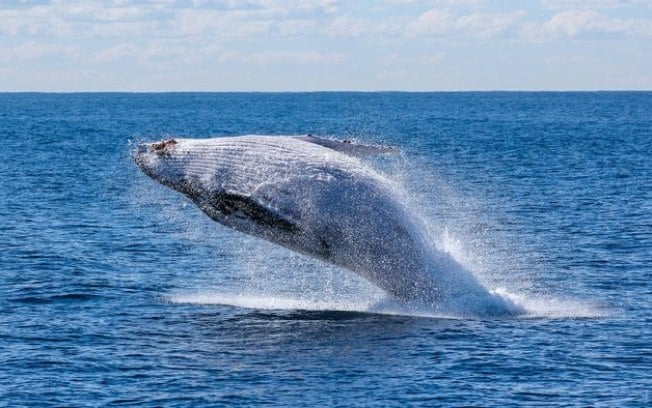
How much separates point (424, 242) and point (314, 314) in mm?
3446

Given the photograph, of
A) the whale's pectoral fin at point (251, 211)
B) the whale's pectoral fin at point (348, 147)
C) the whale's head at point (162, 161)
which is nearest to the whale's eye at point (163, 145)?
the whale's head at point (162, 161)

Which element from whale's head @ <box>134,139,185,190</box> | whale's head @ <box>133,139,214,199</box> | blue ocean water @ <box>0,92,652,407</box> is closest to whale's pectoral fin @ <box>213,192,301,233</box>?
whale's head @ <box>133,139,214,199</box>

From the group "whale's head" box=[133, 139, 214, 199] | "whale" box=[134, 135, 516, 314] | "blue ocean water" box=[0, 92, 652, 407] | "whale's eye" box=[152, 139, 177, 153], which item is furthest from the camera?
"whale's eye" box=[152, 139, 177, 153]

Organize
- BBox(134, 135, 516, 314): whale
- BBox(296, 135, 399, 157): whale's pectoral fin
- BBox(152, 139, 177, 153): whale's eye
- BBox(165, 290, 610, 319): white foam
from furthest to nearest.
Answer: BBox(165, 290, 610, 319): white foam < BBox(152, 139, 177, 153): whale's eye < BBox(134, 135, 516, 314): whale < BBox(296, 135, 399, 157): whale's pectoral fin

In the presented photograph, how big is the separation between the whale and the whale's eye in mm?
20

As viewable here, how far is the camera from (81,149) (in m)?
97.1

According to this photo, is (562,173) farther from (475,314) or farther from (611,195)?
(475,314)

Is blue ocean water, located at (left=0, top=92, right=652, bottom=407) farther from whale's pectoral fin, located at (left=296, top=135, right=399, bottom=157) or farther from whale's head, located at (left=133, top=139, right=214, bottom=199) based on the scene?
whale's pectoral fin, located at (left=296, top=135, right=399, bottom=157)

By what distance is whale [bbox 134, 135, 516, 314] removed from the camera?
2322 centimetres

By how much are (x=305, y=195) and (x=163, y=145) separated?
118 inches

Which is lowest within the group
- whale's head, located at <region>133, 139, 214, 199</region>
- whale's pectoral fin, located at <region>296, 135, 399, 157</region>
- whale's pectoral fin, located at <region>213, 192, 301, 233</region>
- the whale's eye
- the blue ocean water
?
the blue ocean water

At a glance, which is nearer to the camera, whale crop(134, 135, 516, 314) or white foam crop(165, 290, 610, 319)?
whale crop(134, 135, 516, 314)

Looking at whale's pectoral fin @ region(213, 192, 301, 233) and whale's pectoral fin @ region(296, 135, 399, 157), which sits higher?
whale's pectoral fin @ region(296, 135, 399, 157)

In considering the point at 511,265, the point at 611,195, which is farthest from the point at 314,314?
the point at 611,195
